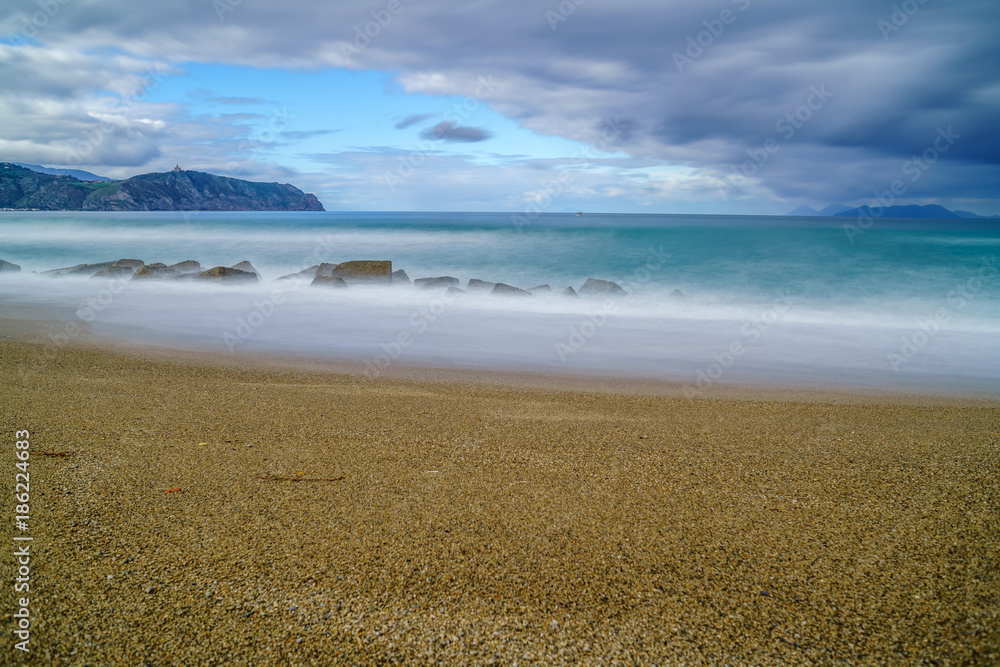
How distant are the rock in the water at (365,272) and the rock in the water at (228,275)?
2.63 metres

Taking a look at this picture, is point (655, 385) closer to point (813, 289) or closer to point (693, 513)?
point (693, 513)

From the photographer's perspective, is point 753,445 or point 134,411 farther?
point 134,411

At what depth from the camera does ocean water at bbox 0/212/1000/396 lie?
746 cm

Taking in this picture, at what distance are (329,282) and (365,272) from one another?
1328 millimetres

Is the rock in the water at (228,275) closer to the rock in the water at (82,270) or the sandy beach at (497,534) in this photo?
the rock in the water at (82,270)

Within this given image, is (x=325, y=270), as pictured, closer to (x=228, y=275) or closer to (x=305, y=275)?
(x=305, y=275)

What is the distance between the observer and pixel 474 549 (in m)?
2.50

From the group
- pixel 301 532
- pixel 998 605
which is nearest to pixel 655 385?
pixel 998 605

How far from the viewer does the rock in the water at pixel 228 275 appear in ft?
56.4

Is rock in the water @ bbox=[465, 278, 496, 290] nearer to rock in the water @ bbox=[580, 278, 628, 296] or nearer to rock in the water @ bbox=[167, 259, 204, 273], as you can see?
rock in the water @ bbox=[580, 278, 628, 296]

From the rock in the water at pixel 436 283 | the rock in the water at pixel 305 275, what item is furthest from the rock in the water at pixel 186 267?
the rock in the water at pixel 436 283

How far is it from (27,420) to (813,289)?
2021 centimetres

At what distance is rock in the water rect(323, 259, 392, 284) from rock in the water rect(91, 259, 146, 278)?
23.5 feet

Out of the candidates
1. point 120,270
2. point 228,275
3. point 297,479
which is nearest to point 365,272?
point 228,275
